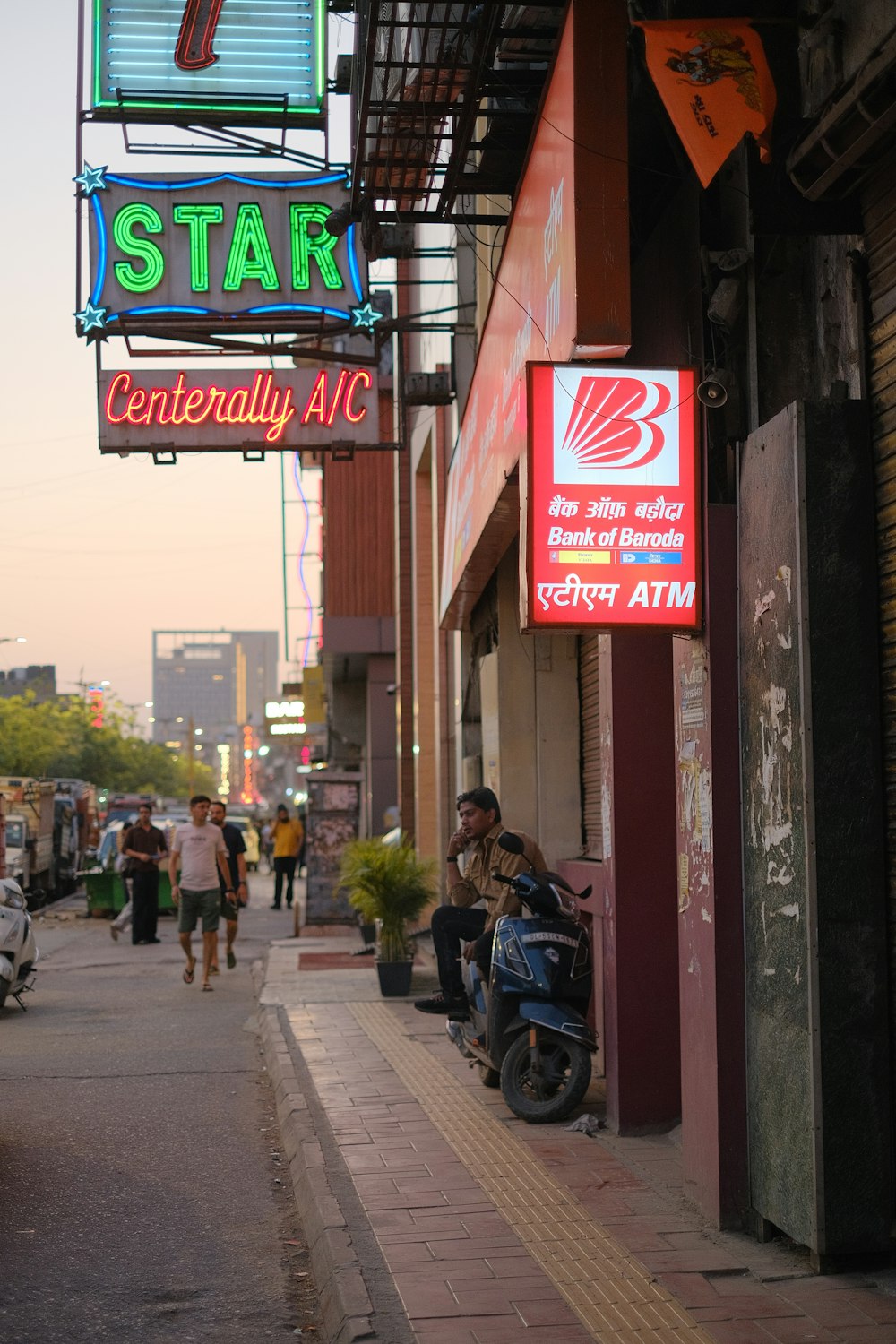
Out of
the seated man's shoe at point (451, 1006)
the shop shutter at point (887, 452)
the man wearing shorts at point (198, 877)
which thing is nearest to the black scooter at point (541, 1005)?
the seated man's shoe at point (451, 1006)

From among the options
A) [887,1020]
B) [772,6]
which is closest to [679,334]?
[772,6]

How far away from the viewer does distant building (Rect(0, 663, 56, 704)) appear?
116m

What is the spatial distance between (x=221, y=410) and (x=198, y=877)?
5258 mm

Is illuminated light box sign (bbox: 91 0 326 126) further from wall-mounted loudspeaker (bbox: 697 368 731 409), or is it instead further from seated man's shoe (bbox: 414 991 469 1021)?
wall-mounted loudspeaker (bbox: 697 368 731 409)

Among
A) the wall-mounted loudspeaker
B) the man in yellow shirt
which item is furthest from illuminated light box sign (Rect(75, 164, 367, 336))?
A: the man in yellow shirt

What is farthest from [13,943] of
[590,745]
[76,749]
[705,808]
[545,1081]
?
[76,749]

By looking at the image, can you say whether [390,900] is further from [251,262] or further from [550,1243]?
[550,1243]

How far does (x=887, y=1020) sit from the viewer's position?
5.27m

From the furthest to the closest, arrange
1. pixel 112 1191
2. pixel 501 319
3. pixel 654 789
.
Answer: pixel 501 319
pixel 654 789
pixel 112 1191

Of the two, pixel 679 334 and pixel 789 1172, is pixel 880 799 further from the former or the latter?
pixel 679 334

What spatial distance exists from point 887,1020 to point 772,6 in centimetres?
412

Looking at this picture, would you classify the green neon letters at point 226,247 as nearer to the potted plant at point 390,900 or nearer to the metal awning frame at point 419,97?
the potted plant at point 390,900

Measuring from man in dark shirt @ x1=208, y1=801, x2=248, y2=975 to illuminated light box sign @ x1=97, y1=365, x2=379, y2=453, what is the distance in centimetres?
428

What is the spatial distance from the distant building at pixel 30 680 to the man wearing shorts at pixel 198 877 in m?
101
